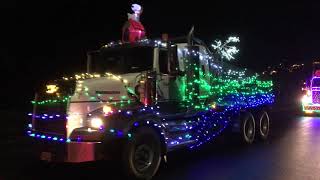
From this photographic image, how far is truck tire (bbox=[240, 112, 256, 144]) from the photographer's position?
13.2m

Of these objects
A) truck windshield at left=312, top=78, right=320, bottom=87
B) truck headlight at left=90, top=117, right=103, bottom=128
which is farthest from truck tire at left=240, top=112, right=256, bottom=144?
truck windshield at left=312, top=78, right=320, bottom=87

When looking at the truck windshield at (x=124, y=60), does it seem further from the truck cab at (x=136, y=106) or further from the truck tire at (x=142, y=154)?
the truck tire at (x=142, y=154)

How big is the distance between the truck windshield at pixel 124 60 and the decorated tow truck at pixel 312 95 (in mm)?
15282

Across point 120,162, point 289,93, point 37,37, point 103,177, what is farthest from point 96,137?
point 289,93

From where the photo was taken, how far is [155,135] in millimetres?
8578

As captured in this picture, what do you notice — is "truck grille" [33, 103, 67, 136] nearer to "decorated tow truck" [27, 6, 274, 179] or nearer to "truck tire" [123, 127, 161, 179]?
"decorated tow truck" [27, 6, 274, 179]

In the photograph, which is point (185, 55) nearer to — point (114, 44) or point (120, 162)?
point (114, 44)

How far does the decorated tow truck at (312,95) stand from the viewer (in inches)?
890

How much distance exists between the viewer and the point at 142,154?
27.2 feet

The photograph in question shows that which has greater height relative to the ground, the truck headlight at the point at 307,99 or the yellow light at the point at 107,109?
the truck headlight at the point at 307,99

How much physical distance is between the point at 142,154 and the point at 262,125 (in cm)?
693

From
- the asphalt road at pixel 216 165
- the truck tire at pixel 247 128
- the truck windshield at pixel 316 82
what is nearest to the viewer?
the asphalt road at pixel 216 165

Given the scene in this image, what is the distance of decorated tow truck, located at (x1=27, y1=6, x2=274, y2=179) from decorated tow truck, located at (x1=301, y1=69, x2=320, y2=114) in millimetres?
11751

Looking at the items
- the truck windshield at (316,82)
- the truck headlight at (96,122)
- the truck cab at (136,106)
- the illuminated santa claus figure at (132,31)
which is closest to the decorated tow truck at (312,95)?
the truck windshield at (316,82)
